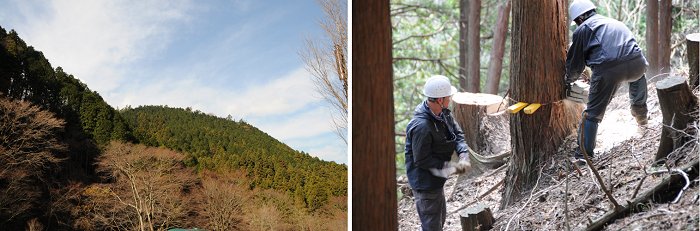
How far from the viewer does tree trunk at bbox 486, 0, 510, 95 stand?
5.14 meters

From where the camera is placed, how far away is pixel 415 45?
577 cm

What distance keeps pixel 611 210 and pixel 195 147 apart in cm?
202

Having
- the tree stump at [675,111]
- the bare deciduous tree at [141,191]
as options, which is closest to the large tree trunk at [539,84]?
the tree stump at [675,111]

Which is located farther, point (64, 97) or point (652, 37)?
point (652, 37)

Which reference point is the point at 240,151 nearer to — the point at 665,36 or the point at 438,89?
the point at 438,89

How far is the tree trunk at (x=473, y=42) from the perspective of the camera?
5625mm

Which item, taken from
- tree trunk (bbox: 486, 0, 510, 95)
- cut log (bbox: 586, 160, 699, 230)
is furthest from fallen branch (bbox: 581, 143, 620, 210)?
tree trunk (bbox: 486, 0, 510, 95)

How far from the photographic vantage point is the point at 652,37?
3.98 m

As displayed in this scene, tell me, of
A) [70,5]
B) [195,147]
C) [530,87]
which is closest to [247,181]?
[195,147]

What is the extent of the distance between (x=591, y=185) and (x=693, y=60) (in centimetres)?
71

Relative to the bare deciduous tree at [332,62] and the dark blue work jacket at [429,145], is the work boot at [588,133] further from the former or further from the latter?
the bare deciduous tree at [332,62]

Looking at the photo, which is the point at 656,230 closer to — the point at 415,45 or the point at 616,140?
the point at 616,140

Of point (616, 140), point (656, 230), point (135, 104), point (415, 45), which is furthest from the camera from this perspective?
point (415, 45)

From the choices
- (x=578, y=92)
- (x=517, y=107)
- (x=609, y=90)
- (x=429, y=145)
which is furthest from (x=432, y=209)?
(x=609, y=90)
